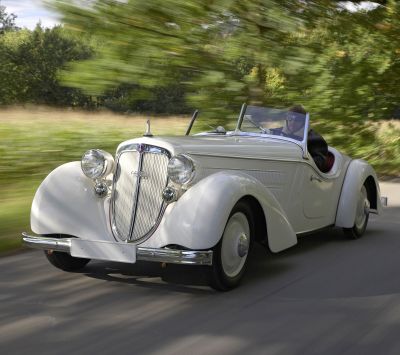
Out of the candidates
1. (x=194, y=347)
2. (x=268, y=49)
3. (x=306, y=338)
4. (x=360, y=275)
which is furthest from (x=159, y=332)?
(x=268, y=49)

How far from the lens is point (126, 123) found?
15297 millimetres

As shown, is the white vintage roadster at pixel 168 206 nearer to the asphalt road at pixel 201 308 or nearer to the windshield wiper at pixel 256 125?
the asphalt road at pixel 201 308

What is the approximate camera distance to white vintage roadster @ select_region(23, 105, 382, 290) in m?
4.38

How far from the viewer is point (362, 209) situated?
23.1 feet

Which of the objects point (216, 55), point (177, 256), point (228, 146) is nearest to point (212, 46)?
point (216, 55)

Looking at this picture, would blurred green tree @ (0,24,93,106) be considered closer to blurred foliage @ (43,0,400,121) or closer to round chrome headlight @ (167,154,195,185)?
blurred foliage @ (43,0,400,121)

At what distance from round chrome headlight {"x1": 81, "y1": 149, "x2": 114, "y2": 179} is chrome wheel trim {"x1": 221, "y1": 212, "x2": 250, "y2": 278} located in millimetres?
1012

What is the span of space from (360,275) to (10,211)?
4.49 m

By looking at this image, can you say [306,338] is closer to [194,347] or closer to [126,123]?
[194,347]

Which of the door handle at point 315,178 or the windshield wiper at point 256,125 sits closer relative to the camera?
the door handle at point 315,178

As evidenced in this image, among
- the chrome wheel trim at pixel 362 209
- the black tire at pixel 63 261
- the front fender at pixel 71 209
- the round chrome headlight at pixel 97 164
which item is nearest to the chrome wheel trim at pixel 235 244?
the front fender at pixel 71 209

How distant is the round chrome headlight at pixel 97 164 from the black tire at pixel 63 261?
2.18 feet

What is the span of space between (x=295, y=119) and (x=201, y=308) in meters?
2.76

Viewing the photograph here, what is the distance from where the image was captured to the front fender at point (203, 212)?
4.33 metres
